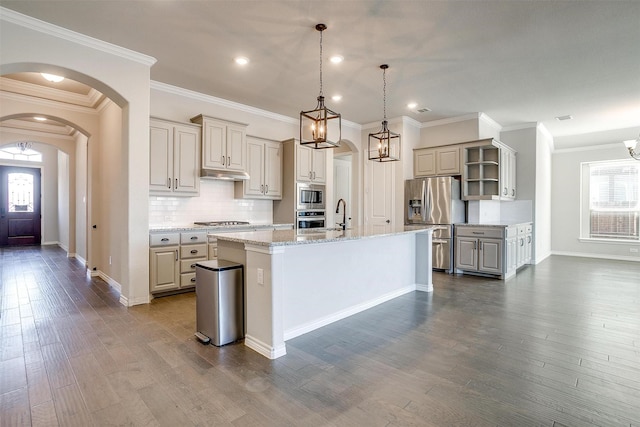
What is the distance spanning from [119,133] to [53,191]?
7868mm

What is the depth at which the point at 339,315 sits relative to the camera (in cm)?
360

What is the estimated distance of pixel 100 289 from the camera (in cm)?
491

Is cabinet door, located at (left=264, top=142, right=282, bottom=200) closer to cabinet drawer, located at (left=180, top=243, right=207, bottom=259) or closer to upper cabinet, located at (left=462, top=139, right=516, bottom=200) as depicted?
cabinet drawer, located at (left=180, top=243, right=207, bottom=259)

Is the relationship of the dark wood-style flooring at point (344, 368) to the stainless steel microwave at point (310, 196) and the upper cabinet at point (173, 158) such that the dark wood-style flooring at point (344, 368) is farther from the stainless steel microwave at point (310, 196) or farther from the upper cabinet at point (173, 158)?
the stainless steel microwave at point (310, 196)

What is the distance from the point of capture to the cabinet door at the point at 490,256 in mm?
5633

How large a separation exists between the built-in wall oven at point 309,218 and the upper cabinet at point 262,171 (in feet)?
1.72

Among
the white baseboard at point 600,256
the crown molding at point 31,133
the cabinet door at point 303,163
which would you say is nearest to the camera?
the cabinet door at point 303,163

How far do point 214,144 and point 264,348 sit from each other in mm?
3355

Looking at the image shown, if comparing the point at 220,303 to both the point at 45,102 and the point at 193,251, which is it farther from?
the point at 45,102

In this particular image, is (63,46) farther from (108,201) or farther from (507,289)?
(507,289)

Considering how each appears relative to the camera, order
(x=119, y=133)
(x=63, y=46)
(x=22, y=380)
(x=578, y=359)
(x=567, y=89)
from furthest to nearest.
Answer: (x=567, y=89), (x=119, y=133), (x=63, y=46), (x=578, y=359), (x=22, y=380)

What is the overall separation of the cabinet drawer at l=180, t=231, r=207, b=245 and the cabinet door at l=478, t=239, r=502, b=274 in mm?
4503

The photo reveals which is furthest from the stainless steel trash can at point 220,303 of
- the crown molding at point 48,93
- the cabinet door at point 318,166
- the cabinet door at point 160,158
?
the crown molding at point 48,93

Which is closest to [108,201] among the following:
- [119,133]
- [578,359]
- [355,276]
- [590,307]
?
[119,133]
